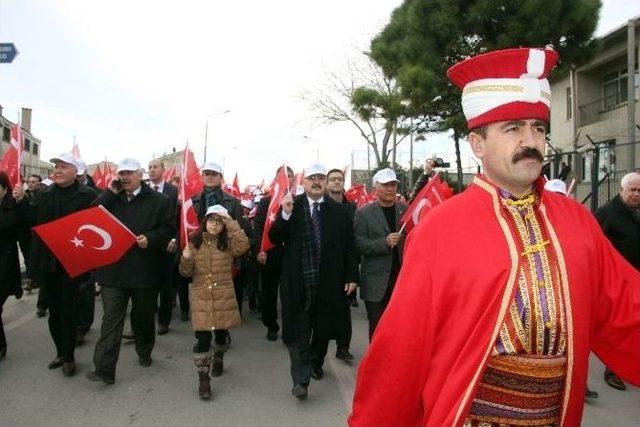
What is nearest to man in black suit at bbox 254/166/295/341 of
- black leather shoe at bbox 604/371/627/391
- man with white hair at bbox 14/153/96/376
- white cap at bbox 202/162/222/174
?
white cap at bbox 202/162/222/174

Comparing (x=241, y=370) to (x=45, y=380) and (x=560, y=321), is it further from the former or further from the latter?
(x=560, y=321)

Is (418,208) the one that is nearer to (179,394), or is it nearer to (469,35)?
(179,394)

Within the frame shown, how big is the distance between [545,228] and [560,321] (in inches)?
13.0

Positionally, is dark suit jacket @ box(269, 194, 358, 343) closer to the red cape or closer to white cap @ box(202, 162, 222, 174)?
white cap @ box(202, 162, 222, 174)

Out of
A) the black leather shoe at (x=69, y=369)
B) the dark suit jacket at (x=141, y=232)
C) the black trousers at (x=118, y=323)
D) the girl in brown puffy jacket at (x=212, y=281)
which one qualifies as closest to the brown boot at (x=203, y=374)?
the girl in brown puffy jacket at (x=212, y=281)

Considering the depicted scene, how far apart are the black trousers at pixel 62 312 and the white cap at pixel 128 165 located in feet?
4.13

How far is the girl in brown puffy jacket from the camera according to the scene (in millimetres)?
4812

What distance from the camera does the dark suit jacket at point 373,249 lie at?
526 centimetres

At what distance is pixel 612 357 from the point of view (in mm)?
1928

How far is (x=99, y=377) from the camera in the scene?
4.90 m

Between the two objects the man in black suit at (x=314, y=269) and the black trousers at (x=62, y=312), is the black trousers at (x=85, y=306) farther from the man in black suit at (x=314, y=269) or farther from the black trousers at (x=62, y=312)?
the man in black suit at (x=314, y=269)

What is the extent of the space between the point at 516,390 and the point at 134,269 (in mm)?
4169

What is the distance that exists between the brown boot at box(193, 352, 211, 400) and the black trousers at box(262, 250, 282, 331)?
2039 millimetres

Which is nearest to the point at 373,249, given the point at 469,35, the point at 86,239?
the point at 86,239
